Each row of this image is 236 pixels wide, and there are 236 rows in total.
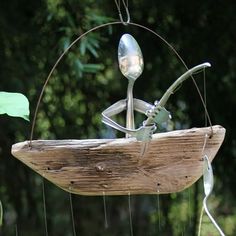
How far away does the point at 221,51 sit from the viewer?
1797mm

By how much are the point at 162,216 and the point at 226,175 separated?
0.82 feet

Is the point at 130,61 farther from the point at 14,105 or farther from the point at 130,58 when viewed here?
the point at 14,105

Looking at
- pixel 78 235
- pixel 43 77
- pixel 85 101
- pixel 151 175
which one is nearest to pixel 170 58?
pixel 85 101

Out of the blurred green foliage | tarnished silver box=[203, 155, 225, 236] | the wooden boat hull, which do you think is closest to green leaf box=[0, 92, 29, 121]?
the wooden boat hull

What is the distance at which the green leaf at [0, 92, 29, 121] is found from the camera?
0.60 meters

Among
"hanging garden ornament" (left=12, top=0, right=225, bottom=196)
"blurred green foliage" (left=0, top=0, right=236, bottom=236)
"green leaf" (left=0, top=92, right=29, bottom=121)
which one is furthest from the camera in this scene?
"blurred green foliage" (left=0, top=0, right=236, bottom=236)

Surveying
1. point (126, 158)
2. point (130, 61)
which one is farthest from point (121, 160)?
point (130, 61)

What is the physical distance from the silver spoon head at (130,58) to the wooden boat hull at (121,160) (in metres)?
0.09

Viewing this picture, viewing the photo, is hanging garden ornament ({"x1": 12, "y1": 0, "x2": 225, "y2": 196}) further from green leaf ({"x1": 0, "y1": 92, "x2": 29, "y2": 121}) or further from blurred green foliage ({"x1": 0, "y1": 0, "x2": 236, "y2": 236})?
blurred green foliage ({"x1": 0, "y1": 0, "x2": 236, "y2": 236})

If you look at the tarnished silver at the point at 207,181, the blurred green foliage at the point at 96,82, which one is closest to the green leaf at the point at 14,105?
the tarnished silver at the point at 207,181

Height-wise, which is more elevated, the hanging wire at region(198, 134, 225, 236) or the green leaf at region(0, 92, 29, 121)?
the green leaf at region(0, 92, 29, 121)

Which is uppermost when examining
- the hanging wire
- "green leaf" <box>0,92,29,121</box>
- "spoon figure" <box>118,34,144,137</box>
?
"spoon figure" <box>118,34,144,137</box>

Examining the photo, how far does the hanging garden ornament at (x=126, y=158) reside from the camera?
702mm

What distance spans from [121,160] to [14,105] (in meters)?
0.16
